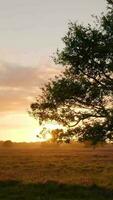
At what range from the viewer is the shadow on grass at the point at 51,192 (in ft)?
104

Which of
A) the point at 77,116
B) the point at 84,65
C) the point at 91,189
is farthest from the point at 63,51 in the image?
the point at 91,189

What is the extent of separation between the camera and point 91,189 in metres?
35.5

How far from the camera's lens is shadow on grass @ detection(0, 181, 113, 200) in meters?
31.8

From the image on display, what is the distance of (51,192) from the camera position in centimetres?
3388

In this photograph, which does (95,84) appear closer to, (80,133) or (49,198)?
(80,133)

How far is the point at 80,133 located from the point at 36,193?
807 cm

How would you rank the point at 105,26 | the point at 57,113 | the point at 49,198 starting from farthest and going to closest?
the point at 57,113 → the point at 105,26 → the point at 49,198

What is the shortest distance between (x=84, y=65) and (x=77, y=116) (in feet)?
12.6

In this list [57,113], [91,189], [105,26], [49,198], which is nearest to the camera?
[49,198]

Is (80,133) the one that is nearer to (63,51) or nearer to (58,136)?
(58,136)

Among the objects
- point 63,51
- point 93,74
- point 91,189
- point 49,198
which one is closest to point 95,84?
point 93,74

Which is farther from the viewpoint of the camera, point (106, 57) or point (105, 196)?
point (106, 57)

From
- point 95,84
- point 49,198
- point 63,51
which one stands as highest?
point 63,51

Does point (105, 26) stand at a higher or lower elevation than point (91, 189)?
higher
